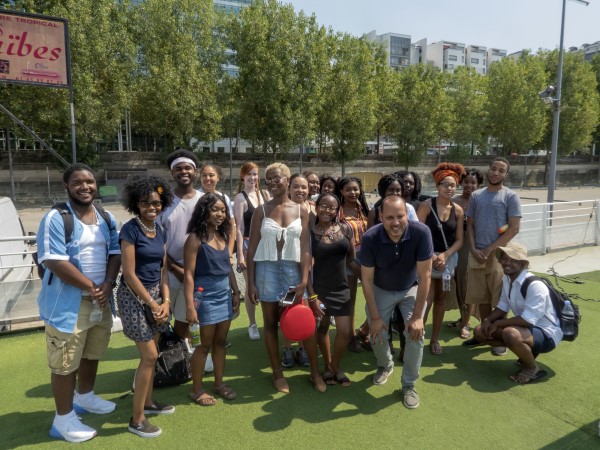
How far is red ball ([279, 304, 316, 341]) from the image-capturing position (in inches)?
123

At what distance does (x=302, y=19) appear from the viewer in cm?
2341

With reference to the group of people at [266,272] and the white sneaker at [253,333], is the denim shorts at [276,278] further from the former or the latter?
the white sneaker at [253,333]

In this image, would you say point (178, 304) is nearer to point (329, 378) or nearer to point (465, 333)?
point (329, 378)

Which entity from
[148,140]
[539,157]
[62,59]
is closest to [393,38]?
[539,157]

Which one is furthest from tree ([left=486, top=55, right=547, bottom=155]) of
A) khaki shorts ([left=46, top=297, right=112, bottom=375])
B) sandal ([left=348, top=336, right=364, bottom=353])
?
khaki shorts ([left=46, top=297, right=112, bottom=375])

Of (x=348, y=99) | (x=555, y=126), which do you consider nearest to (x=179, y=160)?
(x=555, y=126)

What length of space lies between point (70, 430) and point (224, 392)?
111 cm

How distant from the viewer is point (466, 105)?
32.4m

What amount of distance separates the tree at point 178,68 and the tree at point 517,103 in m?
22.1

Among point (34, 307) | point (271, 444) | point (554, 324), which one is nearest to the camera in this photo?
point (271, 444)

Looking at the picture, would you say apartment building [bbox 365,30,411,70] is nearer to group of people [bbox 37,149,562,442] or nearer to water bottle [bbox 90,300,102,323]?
group of people [bbox 37,149,562,442]

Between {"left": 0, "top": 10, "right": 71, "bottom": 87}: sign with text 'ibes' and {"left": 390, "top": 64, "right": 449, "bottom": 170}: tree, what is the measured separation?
2639cm

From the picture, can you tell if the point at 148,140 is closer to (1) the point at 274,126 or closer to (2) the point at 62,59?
(1) the point at 274,126

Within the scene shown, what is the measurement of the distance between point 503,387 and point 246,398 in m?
2.25
